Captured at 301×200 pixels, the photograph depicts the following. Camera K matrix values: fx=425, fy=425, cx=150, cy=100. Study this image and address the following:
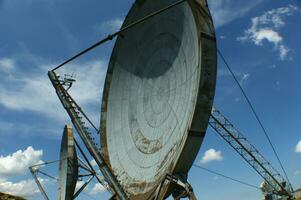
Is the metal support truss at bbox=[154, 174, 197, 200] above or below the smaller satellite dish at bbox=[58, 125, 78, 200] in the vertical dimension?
below

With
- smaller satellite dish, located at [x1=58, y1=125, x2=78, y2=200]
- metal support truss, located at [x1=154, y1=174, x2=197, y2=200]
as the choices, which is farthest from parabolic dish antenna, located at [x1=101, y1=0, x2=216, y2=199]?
smaller satellite dish, located at [x1=58, y1=125, x2=78, y2=200]

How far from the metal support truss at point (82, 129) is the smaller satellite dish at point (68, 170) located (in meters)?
1.62

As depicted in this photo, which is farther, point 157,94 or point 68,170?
point 68,170

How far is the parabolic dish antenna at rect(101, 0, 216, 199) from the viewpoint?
25.7 m

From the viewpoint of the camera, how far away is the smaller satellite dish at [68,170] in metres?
36.0

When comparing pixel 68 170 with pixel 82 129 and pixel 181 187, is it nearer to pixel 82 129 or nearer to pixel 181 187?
pixel 82 129

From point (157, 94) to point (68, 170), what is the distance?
1022 cm

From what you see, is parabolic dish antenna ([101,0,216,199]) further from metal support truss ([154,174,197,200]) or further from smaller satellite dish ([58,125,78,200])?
smaller satellite dish ([58,125,78,200])

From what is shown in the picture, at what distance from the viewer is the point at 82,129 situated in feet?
128

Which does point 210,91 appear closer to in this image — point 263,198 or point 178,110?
point 178,110

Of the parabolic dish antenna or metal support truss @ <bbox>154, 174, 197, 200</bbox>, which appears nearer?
the parabolic dish antenna

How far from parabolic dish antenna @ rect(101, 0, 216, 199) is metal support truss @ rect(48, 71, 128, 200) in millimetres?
A: 645

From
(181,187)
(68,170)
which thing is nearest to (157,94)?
(181,187)

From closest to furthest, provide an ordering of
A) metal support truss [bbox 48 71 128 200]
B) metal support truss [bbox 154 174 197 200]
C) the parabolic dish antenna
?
the parabolic dish antenna, metal support truss [bbox 154 174 197 200], metal support truss [bbox 48 71 128 200]
